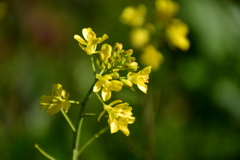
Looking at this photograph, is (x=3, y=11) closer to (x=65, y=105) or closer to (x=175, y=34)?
(x=175, y=34)

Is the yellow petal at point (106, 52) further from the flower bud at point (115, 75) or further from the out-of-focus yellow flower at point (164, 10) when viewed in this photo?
the out-of-focus yellow flower at point (164, 10)

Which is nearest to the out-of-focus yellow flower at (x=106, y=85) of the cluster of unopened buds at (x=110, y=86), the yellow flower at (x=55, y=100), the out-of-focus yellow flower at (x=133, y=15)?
the cluster of unopened buds at (x=110, y=86)

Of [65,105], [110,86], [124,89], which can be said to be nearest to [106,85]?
[110,86]

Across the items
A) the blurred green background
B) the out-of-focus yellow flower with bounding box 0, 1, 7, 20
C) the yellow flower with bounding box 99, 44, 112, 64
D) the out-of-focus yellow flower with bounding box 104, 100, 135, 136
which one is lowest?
the blurred green background

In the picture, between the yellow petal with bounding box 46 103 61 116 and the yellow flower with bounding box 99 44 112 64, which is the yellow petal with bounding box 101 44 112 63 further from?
the yellow petal with bounding box 46 103 61 116

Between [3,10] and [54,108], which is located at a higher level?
[54,108]

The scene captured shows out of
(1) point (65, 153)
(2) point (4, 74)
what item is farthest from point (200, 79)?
(2) point (4, 74)

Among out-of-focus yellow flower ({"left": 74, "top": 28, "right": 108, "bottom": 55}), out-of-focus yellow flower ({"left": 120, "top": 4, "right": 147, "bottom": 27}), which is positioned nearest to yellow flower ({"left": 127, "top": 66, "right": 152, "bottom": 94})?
out-of-focus yellow flower ({"left": 74, "top": 28, "right": 108, "bottom": 55})
